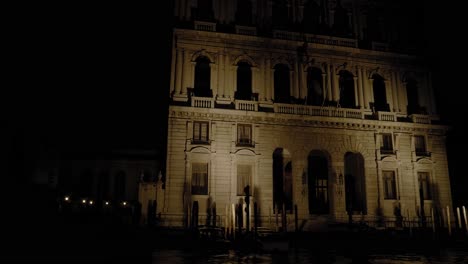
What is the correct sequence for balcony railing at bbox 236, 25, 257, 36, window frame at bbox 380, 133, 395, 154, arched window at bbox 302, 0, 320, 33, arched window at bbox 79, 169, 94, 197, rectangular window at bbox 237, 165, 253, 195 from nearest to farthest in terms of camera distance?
rectangular window at bbox 237, 165, 253, 195 < window frame at bbox 380, 133, 395, 154 < balcony railing at bbox 236, 25, 257, 36 < arched window at bbox 302, 0, 320, 33 < arched window at bbox 79, 169, 94, 197

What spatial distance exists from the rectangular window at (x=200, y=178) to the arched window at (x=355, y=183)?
1014 centimetres

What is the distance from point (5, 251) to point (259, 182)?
666 inches

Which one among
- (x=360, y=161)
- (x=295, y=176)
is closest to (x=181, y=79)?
(x=295, y=176)

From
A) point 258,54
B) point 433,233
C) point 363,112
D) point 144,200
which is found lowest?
point 433,233

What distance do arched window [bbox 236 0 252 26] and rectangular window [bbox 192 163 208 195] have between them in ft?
37.8

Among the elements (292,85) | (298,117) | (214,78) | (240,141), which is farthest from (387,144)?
(214,78)

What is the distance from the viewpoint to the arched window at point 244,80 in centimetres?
2719

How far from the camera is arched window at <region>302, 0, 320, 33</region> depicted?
97.3ft

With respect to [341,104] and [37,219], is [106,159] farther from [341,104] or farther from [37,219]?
[37,219]

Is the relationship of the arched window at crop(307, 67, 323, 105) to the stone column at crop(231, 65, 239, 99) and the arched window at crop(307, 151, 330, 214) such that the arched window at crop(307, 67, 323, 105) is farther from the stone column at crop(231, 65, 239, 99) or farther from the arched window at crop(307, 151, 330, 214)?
the stone column at crop(231, 65, 239, 99)

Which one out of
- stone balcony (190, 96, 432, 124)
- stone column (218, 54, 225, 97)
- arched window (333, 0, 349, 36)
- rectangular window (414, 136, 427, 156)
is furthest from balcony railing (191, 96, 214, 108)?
rectangular window (414, 136, 427, 156)

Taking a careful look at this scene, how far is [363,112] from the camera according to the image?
1099 inches

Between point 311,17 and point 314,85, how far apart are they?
583 cm

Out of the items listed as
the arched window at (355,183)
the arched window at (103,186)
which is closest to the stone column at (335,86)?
the arched window at (355,183)
